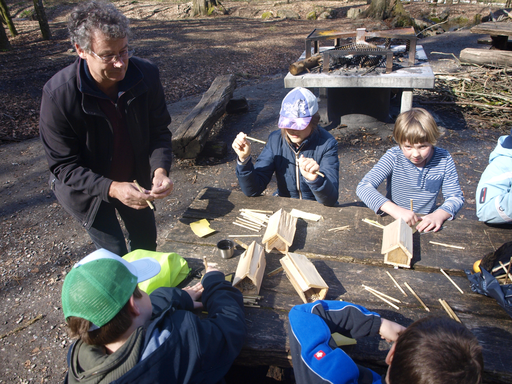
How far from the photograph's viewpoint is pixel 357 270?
2.11 metres

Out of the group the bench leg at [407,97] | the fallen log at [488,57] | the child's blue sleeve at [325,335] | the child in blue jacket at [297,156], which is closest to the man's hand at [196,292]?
the child's blue sleeve at [325,335]

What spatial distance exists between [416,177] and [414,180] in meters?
0.03

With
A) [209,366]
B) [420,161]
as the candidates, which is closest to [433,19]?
[420,161]

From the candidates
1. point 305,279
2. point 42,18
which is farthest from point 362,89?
point 42,18

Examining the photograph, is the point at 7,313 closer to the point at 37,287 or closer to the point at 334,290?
the point at 37,287

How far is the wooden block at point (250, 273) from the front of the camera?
6.39ft

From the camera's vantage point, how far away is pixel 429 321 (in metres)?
1.36

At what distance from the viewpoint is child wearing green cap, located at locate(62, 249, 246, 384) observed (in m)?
1.37

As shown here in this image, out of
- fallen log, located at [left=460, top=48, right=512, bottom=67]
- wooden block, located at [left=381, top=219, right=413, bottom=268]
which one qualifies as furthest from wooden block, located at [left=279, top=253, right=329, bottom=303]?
fallen log, located at [left=460, top=48, right=512, bottom=67]

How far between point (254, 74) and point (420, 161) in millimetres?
8385

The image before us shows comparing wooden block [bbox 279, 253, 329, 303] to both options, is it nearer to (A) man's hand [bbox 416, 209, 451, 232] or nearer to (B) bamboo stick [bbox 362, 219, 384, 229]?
(B) bamboo stick [bbox 362, 219, 384, 229]

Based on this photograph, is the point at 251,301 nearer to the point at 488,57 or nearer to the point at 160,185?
the point at 160,185

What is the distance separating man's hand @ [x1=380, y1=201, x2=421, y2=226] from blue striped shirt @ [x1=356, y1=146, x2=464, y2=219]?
0.41ft

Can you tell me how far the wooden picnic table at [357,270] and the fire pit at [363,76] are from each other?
3767 millimetres
